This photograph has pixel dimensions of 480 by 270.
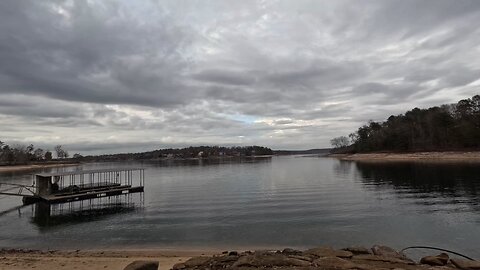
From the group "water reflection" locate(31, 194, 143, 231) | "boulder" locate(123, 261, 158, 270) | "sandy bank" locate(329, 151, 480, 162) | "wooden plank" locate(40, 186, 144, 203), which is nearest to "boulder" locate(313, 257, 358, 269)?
"boulder" locate(123, 261, 158, 270)

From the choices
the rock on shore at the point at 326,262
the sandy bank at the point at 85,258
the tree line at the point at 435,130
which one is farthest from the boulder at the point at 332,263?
the tree line at the point at 435,130

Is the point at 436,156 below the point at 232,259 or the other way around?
the other way around

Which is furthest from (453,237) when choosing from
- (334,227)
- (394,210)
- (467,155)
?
(467,155)

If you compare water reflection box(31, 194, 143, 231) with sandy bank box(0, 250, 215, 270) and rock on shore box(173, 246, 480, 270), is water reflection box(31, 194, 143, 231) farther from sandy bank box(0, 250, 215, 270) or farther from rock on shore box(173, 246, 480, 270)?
rock on shore box(173, 246, 480, 270)

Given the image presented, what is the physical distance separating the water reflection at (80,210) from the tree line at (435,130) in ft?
409

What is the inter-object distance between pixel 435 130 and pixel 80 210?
147389 millimetres

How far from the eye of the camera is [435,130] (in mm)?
151125

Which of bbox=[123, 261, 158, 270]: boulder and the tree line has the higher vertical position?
the tree line

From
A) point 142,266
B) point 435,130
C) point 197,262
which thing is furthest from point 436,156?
point 142,266

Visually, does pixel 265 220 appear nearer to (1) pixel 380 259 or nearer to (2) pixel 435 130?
(1) pixel 380 259

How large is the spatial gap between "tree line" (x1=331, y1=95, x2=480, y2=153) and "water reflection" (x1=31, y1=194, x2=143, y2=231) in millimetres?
124754

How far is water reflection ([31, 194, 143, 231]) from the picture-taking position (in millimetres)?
38513

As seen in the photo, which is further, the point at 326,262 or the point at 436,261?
the point at 436,261

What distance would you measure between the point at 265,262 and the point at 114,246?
15.4 meters
